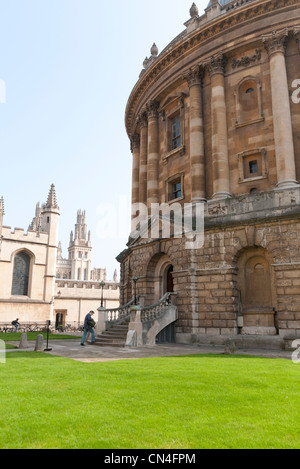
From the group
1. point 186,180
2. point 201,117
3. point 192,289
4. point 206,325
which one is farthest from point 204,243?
point 201,117

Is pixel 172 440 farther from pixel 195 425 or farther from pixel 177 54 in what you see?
pixel 177 54

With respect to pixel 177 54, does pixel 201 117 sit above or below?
below

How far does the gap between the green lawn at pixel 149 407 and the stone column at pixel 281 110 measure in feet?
42.3

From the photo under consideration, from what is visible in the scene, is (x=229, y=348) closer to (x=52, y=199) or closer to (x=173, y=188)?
(x=173, y=188)

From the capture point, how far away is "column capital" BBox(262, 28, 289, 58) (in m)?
21.8

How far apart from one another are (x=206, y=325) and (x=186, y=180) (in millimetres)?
10360

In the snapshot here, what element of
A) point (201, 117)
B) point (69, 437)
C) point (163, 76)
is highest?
point (163, 76)

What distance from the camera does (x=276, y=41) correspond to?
22.0m

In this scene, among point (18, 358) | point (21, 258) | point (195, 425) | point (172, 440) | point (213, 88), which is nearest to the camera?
point (172, 440)

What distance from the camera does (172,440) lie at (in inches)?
191

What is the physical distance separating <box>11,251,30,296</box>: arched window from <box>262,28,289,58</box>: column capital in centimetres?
3675

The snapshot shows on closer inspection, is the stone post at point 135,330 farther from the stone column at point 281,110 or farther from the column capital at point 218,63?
the column capital at point 218,63

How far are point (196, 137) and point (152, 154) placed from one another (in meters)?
5.58

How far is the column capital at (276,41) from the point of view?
859 inches
